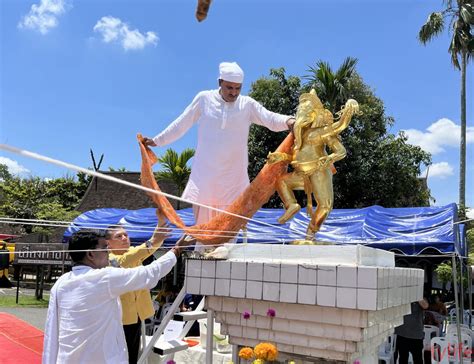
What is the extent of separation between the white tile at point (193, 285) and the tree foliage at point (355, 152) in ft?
40.5

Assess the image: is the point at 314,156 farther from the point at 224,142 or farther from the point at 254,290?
the point at 254,290

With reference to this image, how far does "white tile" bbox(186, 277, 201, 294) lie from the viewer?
3000 mm

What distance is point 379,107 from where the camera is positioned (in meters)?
17.2

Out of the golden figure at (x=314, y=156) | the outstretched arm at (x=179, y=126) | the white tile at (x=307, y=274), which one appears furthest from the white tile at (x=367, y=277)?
the outstretched arm at (x=179, y=126)

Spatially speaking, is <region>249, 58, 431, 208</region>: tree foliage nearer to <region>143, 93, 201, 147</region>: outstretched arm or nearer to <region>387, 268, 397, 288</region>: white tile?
<region>143, 93, 201, 147</region>: outstretched arm

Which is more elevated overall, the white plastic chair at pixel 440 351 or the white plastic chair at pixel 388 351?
the white plastic chair at pixel 440 351

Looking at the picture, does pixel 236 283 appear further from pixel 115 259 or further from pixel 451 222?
pixel 451 222

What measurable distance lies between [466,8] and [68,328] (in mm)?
19060

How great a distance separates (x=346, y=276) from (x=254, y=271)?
1.85 feet

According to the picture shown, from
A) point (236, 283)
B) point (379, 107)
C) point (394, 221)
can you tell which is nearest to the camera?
point (236, 283)

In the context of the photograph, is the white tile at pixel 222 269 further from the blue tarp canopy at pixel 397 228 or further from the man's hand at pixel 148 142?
the blue tarp canopy at pixel 397 228

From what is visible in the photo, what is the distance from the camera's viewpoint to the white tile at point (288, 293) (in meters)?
2.61

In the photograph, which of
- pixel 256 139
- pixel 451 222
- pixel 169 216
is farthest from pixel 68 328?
pixel 256 139

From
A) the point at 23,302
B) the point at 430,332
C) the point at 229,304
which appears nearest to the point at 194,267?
the point at 229,304
